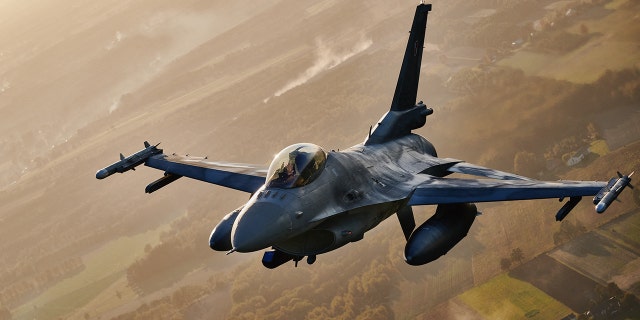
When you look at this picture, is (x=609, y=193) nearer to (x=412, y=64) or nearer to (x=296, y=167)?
(x=296, y=167)

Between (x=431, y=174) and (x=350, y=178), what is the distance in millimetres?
7267

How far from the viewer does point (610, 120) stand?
98.2m

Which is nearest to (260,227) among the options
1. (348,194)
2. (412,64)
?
(348,194)

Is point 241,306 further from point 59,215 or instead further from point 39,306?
point 59,215

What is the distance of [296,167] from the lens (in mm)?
18875

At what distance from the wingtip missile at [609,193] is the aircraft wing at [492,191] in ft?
3.70

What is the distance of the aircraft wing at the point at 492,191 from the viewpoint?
68.9 ft

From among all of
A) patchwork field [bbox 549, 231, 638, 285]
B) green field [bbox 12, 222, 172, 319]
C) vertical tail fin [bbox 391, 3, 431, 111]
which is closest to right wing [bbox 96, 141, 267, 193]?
vertical tail fin [bbox 391, 3, 431, 111]

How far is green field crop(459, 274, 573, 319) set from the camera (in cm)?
6197

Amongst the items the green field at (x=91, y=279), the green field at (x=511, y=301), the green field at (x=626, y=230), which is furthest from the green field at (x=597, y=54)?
the green field at (x=91, y=279)

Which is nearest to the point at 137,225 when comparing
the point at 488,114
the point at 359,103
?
the point at 359,103

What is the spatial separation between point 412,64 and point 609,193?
13965mm

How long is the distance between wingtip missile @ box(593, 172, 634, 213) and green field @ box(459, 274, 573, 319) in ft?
152

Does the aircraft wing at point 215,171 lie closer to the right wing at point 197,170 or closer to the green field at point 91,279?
the right wing at point 197,170
